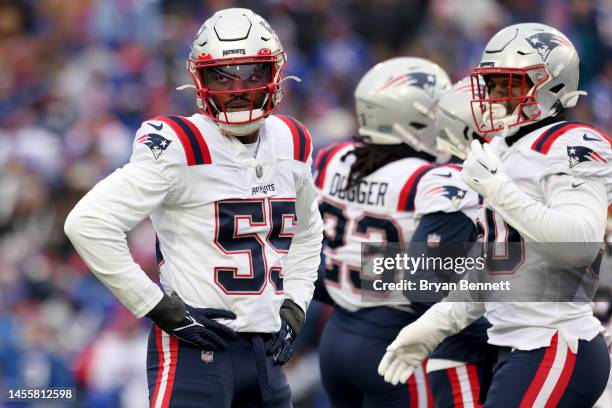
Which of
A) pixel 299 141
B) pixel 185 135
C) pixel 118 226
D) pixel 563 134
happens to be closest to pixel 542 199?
pixel 563 134

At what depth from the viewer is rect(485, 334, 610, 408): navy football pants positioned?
14.5 ft

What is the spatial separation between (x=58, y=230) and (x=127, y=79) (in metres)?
2.09

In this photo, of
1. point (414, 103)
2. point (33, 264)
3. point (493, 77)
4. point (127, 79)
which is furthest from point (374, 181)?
point (127, 79)

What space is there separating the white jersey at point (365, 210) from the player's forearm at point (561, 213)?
41.2 inches

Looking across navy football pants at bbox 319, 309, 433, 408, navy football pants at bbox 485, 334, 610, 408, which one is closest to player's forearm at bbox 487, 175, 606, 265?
navy football pants at bbox 485, 334, 610, 408

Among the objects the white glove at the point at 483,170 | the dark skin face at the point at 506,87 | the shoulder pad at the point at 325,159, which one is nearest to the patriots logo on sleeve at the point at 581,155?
the white glove at the point at 483,170

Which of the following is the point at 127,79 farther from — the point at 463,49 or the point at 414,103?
the point at 414,103

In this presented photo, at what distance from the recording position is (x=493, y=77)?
15.7ft

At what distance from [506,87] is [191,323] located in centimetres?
148

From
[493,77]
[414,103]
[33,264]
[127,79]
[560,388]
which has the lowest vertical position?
[33,264]

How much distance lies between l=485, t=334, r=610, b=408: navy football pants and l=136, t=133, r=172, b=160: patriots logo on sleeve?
1.43 m

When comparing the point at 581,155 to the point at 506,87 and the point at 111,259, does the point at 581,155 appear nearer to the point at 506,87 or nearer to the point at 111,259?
the point at 506,87

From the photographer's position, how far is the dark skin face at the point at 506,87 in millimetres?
4691

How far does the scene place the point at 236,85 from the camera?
448cm
